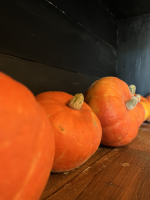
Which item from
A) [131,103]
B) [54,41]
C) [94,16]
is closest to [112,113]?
[131,103]

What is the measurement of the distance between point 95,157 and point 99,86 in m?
0.32

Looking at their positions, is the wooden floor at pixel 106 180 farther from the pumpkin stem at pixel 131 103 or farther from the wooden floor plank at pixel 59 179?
the pumpkin stem at pixel 131 103

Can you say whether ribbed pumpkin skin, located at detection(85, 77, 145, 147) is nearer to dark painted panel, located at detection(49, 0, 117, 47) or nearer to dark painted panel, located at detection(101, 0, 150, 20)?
dark painted panel, located at detection(49, 0, 117, 47)

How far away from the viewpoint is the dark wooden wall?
0.64 meters

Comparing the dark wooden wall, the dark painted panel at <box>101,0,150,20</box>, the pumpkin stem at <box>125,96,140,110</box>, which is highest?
the dark painted panel at <box>101,0,150,20</box>

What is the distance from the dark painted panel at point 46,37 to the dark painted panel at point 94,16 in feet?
0.15

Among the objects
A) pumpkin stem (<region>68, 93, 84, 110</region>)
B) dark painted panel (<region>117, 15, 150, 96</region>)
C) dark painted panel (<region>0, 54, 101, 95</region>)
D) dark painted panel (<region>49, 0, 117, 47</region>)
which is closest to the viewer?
pumpkin stem (<region>68, 93, 84, 110</region>)

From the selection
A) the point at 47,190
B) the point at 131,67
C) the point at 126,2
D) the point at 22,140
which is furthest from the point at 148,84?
the point at 22,140

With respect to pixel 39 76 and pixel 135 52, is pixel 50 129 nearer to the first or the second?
pixel 39 76

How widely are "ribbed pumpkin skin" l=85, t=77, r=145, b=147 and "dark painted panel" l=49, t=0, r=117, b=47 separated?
51 cm

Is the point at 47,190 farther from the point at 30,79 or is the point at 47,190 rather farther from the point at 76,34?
the point at 76,34

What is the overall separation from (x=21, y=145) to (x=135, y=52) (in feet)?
5.07

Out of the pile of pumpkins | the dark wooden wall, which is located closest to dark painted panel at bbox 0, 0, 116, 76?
the dark wooden wall

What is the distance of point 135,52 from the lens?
4.98 ft
